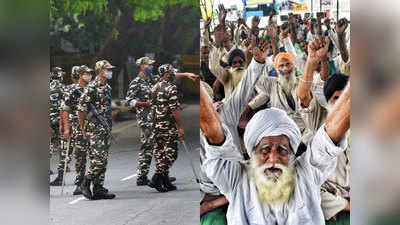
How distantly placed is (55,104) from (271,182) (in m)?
2.06

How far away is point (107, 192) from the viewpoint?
466 centimetres

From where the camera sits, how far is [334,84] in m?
4.46

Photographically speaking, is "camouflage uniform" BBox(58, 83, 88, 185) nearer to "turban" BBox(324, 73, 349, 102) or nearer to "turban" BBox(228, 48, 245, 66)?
"turban" BBox(228, 48, 245, 66)

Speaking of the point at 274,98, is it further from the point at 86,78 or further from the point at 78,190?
the point at 78,190

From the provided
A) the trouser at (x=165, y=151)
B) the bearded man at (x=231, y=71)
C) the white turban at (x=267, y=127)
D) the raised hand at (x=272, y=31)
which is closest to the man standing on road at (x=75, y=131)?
the trouser at (x=165, y=151)

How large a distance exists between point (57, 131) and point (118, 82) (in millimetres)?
729

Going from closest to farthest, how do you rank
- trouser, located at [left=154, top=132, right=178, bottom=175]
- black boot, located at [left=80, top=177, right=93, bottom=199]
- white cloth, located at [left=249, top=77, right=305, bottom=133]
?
white cloth, located at [left=249, top=77, right=305, bottom=133]
trouser, located at [left=154, top=132, right=178, bottom=175]
black boot, located at [left=80, top=177, right=93, bottom=199]

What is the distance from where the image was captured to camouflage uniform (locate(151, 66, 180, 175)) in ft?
15.0

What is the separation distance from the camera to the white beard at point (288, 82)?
4516 mm

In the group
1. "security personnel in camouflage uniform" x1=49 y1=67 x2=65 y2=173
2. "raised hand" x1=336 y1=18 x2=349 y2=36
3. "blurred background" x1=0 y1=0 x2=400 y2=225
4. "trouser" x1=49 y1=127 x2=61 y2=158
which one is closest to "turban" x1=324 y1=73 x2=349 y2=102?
"blurred background" x1=0 y1=0 x2=400 y2=225

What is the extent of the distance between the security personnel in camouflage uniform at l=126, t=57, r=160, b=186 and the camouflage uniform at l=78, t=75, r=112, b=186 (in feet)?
0.77
